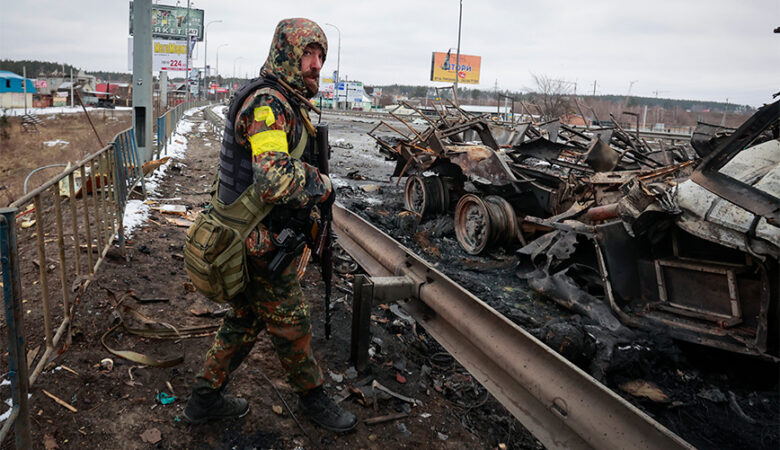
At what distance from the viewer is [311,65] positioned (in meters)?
2.51

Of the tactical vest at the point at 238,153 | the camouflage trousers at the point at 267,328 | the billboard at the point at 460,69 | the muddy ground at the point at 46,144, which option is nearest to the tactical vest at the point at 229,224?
the tactical vest at the point at 238,153

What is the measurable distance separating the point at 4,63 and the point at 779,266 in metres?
78.0

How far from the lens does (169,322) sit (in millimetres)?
3689

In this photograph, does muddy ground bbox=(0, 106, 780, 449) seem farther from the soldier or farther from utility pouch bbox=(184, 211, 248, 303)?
utility pouch bbox=(184, 211, 248, 303)

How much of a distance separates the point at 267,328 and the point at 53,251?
126 inches

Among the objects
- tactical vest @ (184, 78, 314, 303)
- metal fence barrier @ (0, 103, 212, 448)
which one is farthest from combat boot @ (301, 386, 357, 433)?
metal fence barrier @ (0, 103, 212, 448)

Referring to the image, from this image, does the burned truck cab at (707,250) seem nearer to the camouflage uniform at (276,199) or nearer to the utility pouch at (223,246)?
the camouflage uniform at (276,199)

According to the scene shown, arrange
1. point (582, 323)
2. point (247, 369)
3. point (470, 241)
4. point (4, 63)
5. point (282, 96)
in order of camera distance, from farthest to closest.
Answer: point (4, 63) → point (470, 241) → point (582, 323) → point (247, 369) → point (282, 96)

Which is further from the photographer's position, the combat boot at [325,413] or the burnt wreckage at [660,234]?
the burnt wreckage at [660,234]

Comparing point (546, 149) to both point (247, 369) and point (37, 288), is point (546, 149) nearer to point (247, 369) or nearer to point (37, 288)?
point (247, 369)

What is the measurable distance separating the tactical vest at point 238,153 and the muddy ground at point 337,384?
123 centimetres

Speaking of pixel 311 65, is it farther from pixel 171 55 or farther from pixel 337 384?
pixel 171 55

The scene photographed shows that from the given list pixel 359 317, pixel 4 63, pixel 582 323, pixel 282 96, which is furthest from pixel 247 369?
pixel 4 63

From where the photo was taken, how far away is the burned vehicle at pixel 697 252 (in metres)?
3.42
